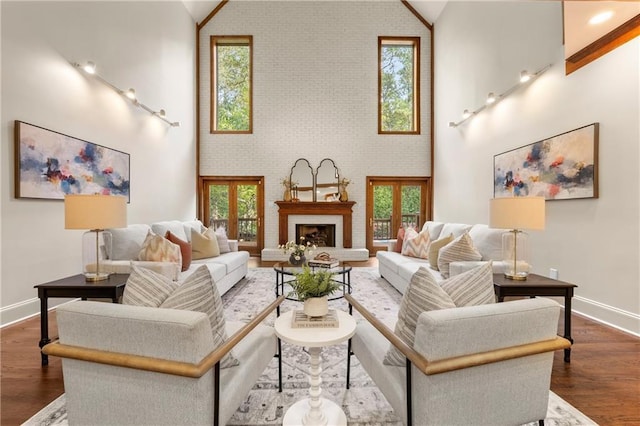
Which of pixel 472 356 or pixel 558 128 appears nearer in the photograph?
pixel 472 356

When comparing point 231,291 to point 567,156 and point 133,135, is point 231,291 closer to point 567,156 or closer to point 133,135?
point 133,135

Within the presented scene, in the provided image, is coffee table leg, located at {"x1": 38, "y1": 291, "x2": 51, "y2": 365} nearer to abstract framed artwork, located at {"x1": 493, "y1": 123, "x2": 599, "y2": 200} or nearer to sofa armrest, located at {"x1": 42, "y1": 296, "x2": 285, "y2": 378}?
sofa armrest, located at {"x1": 42, "y1": 296, "x2": 285, "y2": 378}

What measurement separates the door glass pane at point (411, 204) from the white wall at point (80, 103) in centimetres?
513

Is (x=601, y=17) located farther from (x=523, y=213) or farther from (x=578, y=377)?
(x=578, y=377)

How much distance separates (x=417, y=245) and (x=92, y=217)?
153 inches

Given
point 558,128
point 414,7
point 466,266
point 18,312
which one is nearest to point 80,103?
point 18,312

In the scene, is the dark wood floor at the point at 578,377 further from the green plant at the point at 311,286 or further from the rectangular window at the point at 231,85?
the rectangular window at the point at 231,85

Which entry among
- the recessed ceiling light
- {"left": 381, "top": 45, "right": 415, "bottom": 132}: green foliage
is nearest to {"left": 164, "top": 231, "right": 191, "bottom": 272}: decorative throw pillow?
the recessed ceiling light

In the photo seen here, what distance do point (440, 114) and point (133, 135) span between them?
623 cm

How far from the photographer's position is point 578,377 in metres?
2.21

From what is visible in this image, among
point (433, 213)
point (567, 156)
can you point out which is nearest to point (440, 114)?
point (433, 213)

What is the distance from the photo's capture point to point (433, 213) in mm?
7766

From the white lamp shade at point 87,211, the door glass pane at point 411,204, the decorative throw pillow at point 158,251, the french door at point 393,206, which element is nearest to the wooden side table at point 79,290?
the white lamp shade at point 87,211

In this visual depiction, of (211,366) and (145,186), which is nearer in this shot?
(211,366)
